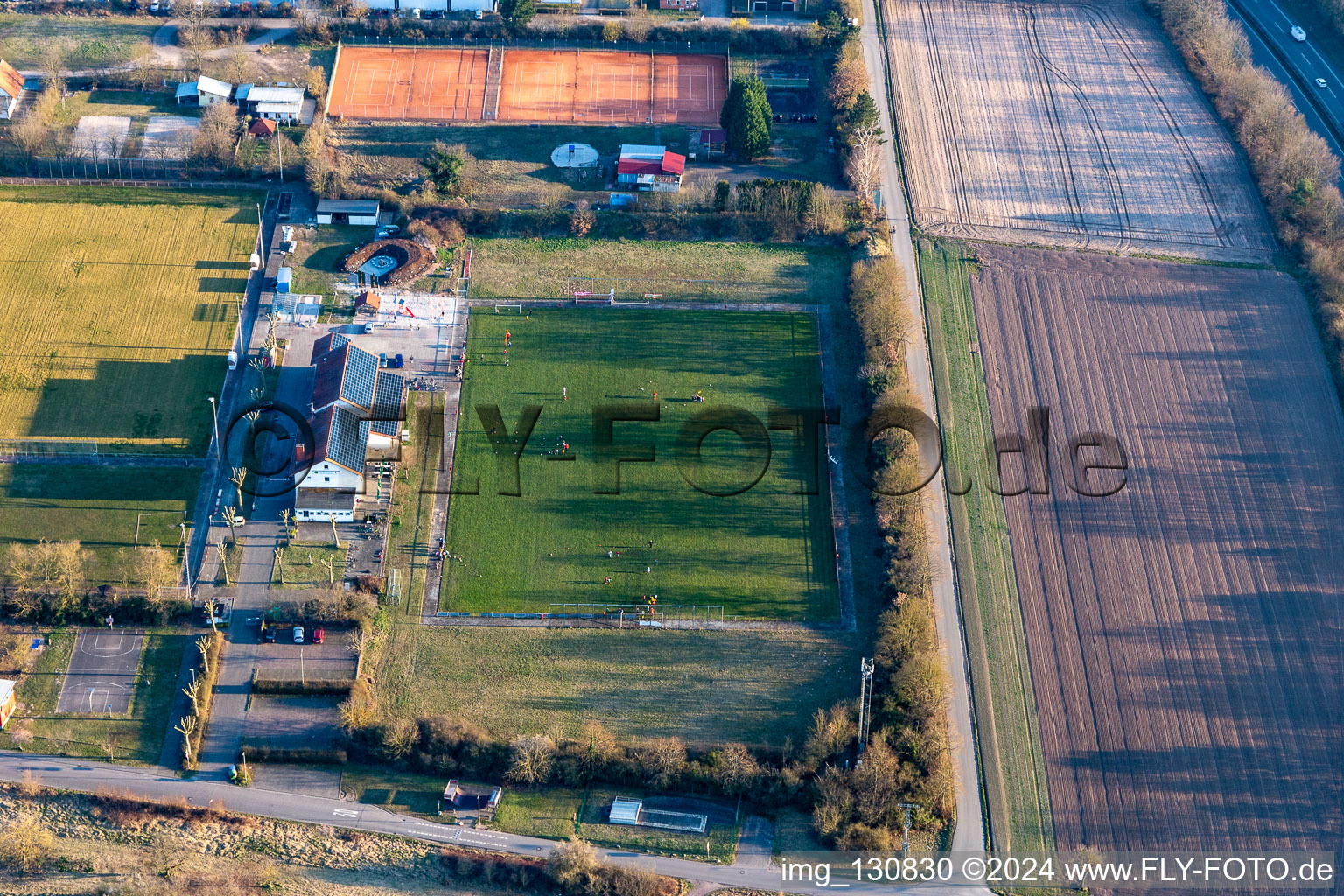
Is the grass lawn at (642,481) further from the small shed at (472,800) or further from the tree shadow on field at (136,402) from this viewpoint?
the tree shadow on field at (136,402)

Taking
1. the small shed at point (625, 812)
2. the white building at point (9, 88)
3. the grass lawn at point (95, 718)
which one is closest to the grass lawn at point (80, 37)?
the white building at point (9, 88)

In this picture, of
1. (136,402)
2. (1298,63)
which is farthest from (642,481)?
(1298,63)

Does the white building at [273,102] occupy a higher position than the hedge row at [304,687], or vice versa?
the white building at [273,102]

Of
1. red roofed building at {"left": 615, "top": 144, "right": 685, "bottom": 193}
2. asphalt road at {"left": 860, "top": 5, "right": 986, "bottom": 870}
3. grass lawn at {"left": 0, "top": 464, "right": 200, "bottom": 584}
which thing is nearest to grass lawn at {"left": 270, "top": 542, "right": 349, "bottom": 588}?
grass lawn at {"left": 0, "top": 464, "right": 200, "bottom": 584}

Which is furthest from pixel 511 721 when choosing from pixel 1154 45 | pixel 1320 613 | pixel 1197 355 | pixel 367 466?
pixel 1154 45

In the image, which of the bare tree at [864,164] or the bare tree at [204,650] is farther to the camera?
the bare tree at [864,164]

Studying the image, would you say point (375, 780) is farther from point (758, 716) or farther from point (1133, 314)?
point (1133, 314)
